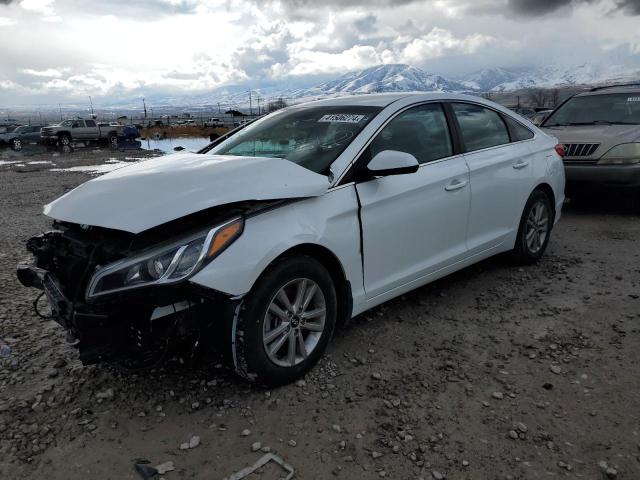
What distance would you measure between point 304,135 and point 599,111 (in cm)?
595

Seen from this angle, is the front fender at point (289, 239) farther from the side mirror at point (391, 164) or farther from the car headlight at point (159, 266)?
the side mirror at point (391, 164)

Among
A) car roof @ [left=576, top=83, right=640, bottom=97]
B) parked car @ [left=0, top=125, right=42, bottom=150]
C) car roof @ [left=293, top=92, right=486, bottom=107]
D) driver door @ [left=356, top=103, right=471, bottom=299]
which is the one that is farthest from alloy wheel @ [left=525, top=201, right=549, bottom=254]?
parked car @ [left=0, top=125, right=42, bottom=150]

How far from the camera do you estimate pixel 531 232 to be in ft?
15.9

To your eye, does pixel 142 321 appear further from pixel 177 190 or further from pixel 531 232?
pixel 531 232

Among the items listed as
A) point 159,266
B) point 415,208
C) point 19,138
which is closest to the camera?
point 159,266

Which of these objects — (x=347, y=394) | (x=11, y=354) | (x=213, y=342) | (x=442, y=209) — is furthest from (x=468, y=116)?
(x=11, y=354)

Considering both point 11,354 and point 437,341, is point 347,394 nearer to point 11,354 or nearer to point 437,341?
point 437,341

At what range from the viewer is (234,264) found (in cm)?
253

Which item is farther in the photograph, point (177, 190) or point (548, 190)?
point (548, 190)

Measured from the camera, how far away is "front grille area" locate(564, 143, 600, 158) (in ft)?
22.5

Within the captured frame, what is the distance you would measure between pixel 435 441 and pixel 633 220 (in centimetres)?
568

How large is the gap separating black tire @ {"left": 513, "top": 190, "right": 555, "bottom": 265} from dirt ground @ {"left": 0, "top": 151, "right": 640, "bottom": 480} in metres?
0.66

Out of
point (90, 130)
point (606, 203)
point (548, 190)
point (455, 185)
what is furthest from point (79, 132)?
point (455, 185)

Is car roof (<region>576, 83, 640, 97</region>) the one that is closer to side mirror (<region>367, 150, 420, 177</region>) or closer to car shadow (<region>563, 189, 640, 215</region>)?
car shadow (<region>563, 189, 640, 215</region>)
